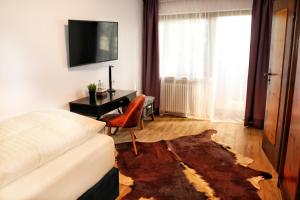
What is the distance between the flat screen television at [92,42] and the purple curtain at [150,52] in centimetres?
94

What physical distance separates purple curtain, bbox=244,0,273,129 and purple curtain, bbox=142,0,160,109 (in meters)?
1.63

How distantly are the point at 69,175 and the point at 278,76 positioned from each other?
252cm

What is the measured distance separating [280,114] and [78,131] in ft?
7.21

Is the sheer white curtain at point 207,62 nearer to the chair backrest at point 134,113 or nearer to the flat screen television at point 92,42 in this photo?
the flat screen television at point 92,42

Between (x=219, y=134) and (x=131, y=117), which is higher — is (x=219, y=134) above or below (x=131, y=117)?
below

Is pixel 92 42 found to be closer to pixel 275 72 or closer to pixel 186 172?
pixel 186 172

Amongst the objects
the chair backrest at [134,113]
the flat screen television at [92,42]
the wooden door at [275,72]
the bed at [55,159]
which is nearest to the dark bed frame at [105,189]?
the bed at [55,159]

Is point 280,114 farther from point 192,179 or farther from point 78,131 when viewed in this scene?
point 78,131

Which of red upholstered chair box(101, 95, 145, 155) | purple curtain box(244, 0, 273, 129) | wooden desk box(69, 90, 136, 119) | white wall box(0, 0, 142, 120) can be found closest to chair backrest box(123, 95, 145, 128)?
red upholstered chair box(101, 95, 145, 155)

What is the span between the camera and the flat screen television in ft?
10.3

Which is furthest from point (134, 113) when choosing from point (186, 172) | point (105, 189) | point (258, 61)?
point (258, 61)

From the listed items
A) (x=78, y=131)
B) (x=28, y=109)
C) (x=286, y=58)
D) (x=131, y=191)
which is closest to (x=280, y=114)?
(x=286, y=58)

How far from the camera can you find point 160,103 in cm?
502

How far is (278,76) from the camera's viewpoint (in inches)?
115
